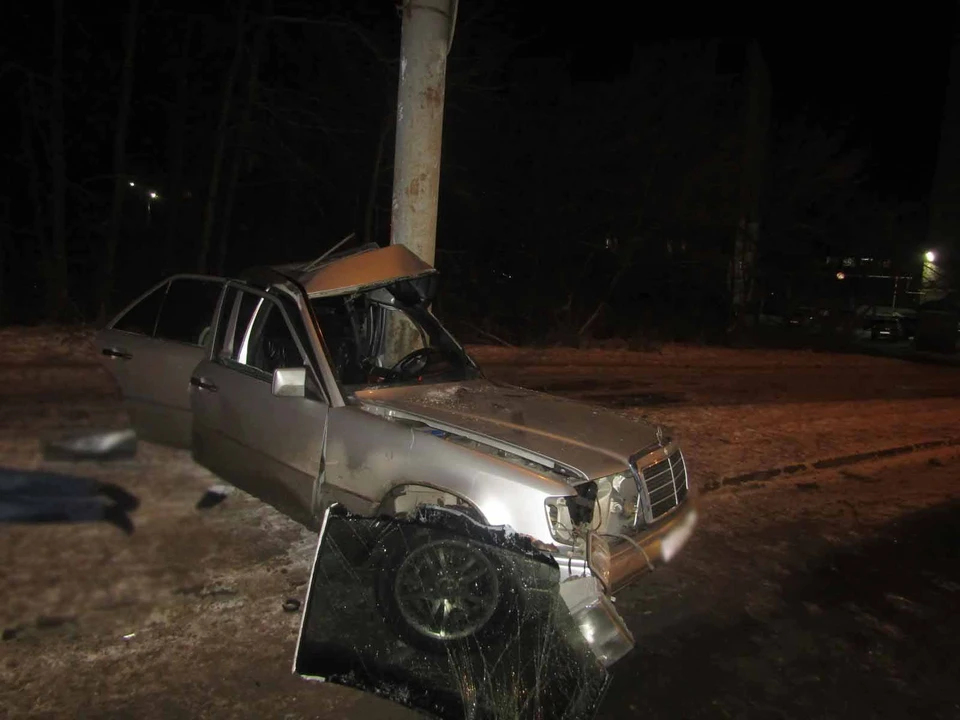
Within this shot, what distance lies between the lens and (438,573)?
393 centimetres

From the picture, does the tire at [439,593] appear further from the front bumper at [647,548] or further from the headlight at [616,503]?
the headlight at [616,503]

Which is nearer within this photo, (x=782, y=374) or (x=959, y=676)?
(x=959, y=676)

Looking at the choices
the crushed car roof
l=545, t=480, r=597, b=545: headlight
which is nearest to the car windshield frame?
the crushed car roof

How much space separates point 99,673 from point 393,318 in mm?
3276

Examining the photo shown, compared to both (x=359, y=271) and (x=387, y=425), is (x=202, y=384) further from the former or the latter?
(x=387, y=425)

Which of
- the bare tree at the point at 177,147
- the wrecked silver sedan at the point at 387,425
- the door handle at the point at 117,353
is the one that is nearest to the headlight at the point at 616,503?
the wrecked silver sedan at the point at 387,425

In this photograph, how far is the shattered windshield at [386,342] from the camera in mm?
5758

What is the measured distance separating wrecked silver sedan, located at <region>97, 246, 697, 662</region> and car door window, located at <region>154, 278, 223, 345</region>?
15 mm

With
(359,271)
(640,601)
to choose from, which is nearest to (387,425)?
(359,271)

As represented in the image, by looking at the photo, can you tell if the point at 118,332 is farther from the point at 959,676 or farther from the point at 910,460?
the point at 910,460

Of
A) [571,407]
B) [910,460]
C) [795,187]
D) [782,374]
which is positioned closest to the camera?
[571,407]

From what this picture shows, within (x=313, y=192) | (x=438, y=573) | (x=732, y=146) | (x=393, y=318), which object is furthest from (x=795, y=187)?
(x=438, y=573)

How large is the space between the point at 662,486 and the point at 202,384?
3062 millimetres

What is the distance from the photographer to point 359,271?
530 cm
